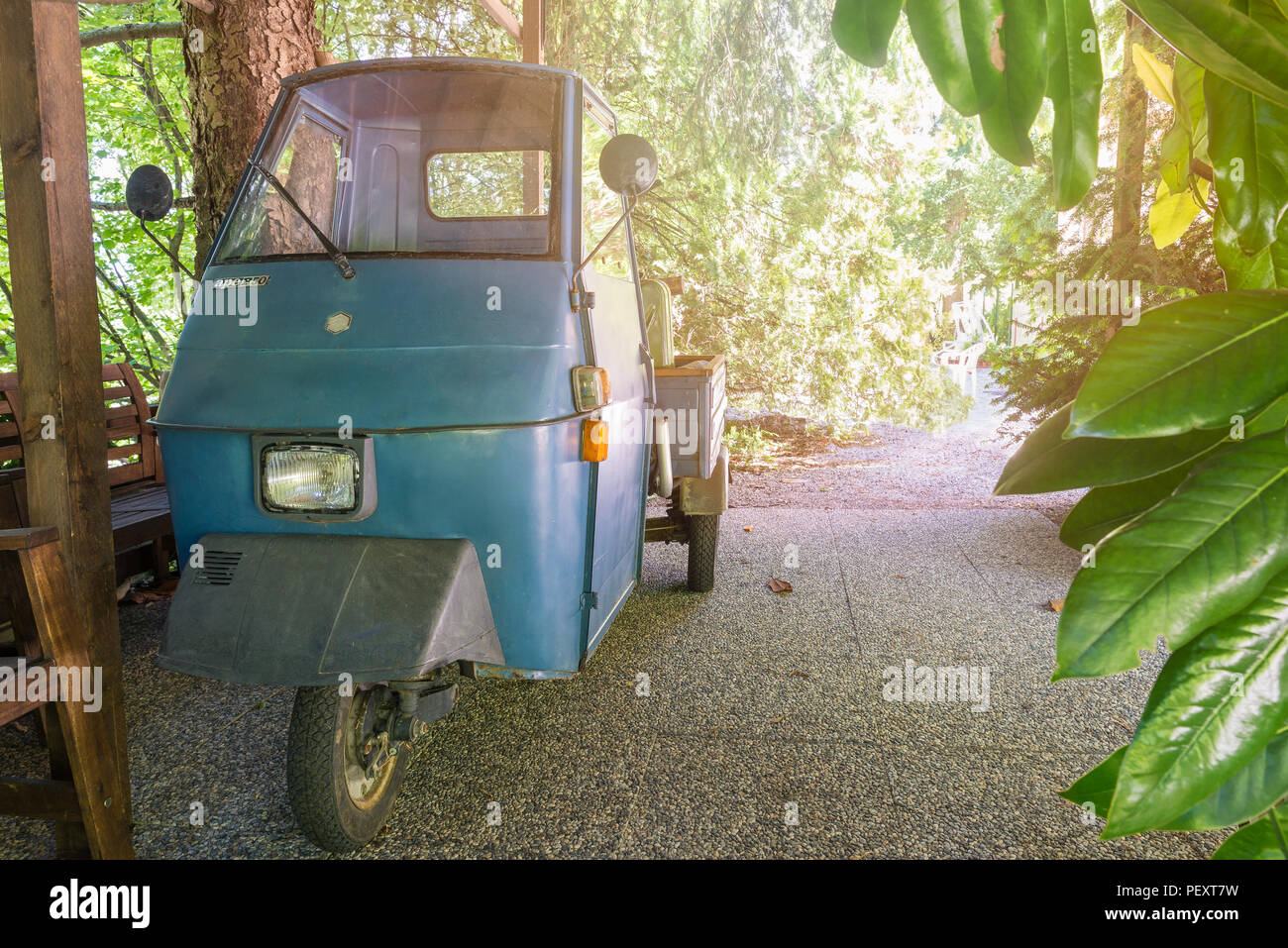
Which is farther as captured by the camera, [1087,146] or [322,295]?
[322,295]

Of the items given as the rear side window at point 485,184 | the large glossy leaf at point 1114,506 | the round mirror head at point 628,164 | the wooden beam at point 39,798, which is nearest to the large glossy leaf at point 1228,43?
the large glossy leaf at point 1114,506

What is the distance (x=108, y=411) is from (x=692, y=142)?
5.73 m

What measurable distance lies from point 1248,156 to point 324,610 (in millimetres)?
2098

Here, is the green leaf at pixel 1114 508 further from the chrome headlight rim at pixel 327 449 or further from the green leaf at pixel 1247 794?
the chrome headlight rim at pixel 327 449

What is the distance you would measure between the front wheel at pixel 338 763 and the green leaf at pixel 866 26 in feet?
7.03

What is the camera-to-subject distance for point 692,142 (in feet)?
28.3

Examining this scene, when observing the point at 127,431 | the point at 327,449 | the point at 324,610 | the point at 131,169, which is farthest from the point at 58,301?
the point at 131,169

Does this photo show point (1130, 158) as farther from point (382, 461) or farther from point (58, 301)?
point (58, 301)

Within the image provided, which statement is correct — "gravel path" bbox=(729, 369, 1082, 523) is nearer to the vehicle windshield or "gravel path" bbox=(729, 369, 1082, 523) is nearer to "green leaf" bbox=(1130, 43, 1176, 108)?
the vehicle windshield

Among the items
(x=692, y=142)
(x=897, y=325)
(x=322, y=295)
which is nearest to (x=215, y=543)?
(x=322, y=295)

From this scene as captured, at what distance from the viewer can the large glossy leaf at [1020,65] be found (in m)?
0.79

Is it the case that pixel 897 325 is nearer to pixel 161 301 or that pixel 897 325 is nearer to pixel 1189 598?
pixel 161 301

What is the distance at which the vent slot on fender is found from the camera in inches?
96.6

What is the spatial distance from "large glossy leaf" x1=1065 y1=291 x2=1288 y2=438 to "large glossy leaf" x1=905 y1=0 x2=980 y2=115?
246 millimetres
